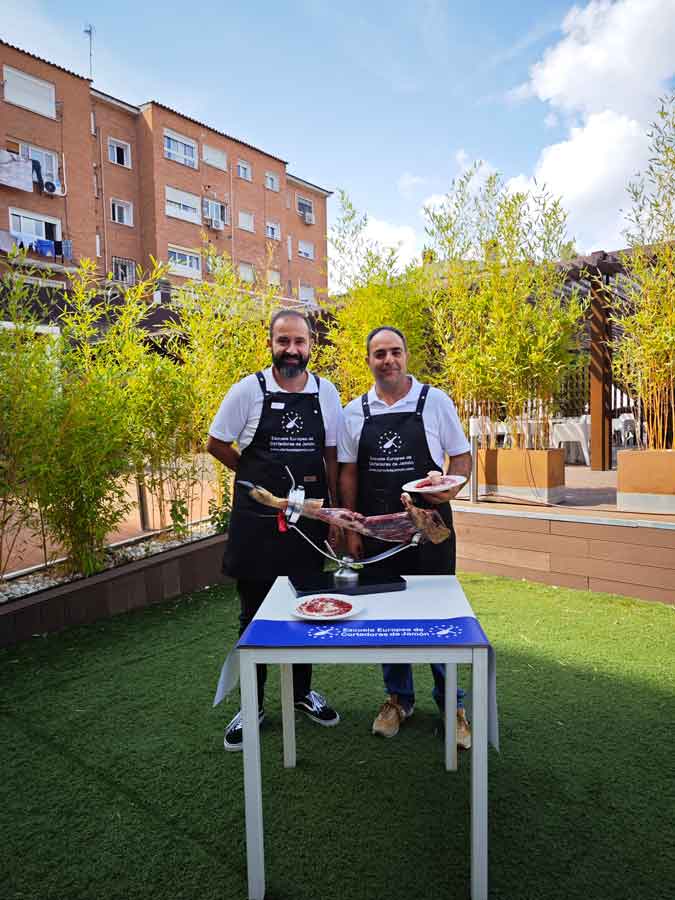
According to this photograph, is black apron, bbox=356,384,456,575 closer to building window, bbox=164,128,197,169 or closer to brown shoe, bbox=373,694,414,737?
brown shoe, bbox=373,694,414,737

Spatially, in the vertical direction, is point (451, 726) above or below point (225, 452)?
below

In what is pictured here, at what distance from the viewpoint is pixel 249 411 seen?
7.30ft

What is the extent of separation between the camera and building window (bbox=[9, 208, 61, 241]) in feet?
52.7

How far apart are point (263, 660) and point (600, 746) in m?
1.40

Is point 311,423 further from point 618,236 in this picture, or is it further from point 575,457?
point 575,457

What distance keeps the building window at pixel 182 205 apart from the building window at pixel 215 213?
0.29 metres

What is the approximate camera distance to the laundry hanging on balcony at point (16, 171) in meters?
15.5

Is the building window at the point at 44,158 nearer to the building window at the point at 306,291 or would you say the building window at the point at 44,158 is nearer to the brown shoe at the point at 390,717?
the building window at the point at 306,291

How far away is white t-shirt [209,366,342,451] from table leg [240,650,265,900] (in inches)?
39.1

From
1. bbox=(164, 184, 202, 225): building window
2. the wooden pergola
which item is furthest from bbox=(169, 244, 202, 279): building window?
the wooden pergola

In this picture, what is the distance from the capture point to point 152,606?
149 inches

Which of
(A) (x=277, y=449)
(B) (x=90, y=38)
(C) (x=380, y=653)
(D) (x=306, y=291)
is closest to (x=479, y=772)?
(C) (x=380, y=653)

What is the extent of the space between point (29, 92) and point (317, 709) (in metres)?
18.9

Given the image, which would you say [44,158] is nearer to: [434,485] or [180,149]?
[180,149]
